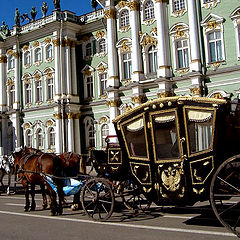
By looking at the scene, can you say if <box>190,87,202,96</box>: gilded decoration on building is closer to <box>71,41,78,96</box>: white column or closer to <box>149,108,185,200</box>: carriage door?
<box>71,41,78,96</box>: white column

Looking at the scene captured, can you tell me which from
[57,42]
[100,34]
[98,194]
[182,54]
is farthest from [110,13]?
[98,194]

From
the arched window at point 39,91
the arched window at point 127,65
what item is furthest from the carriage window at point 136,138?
the arched window at point 39,91

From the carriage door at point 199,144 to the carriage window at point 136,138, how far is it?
3.58ft

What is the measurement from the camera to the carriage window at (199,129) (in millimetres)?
7042

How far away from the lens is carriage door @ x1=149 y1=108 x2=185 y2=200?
7.42 m

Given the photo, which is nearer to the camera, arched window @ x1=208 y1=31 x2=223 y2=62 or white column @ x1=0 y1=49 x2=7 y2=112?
arched window @ x1=208 y1=31 x2=223 y2=62

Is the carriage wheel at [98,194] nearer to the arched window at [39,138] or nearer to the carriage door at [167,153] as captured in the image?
the carriage door at [167,153]

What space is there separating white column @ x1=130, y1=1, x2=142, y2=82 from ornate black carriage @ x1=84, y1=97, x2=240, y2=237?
16.9 m

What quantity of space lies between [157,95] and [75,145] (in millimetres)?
9086

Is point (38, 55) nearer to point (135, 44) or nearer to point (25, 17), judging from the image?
point (25, 17)

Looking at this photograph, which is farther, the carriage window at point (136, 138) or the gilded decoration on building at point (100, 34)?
the gilded decoration on building at point (100, 34)

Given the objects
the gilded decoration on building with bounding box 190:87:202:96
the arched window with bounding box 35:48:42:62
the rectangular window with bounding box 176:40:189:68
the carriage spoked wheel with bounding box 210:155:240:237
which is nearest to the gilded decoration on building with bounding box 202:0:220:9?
the rectangular window with bounding box 176:40:189:68

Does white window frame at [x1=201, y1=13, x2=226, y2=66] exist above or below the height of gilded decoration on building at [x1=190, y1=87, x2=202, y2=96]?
above

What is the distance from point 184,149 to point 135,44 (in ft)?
61.3
